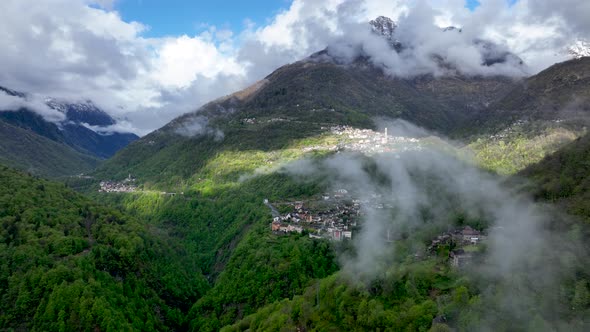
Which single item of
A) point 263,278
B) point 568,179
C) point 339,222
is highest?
point 568,179

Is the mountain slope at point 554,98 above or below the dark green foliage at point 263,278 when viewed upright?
above

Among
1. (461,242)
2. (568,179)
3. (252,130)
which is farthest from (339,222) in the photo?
(252,130)

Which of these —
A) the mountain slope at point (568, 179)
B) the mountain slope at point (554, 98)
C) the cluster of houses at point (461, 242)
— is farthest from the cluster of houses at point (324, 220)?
the mountain slope at point (554, 98)

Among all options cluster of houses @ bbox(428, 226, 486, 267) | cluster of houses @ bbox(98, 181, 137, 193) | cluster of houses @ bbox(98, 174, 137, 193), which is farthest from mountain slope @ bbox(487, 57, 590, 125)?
cluster of houses @ bbox(98, 174, 137, 193)

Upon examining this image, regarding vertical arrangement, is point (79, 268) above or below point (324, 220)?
below

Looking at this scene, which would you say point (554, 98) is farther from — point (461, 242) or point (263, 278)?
point (263, 278)

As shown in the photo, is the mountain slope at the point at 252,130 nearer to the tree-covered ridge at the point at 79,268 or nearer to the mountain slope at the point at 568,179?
the tree-covered ridge at the point at 79,268

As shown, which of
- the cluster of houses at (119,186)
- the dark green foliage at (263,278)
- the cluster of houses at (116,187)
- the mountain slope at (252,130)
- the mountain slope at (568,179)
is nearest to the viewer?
the mountain slope at (568,179)
